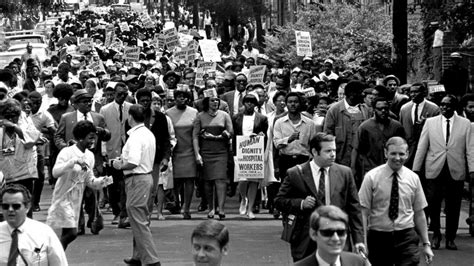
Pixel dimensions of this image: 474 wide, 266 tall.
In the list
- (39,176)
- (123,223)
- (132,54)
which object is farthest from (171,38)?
(123,223)

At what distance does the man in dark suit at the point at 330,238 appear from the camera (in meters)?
7.32

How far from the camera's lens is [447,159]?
1558 cm

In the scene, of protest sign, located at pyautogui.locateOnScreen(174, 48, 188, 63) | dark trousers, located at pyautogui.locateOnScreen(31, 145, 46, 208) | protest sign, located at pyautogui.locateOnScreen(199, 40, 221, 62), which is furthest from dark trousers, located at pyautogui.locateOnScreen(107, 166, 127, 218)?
protest sign, located at pyautogui.locateOnScreen(174, 48, 188, 63)

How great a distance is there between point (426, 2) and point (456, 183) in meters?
5.54

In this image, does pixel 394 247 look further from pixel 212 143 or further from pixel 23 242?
pixel 212 143

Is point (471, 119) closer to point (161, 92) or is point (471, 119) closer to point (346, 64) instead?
point (161, 92)

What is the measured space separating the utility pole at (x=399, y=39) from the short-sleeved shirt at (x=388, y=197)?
12.8 m

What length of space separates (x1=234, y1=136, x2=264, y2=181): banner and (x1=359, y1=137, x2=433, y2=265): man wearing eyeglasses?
296 inches

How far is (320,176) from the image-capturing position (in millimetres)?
10523

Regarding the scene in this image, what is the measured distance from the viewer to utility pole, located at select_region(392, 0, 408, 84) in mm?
23859

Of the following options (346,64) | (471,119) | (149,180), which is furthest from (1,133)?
(346,64)

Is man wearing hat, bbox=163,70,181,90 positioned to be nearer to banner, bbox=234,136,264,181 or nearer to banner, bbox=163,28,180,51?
banner, bbox=234,136,264,181

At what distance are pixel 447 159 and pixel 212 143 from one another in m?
4.15

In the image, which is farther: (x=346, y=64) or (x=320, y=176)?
(x=346, y=64)
